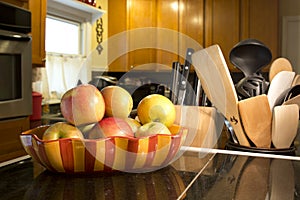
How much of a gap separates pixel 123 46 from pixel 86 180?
3132mm

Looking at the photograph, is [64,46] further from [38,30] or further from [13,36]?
[13,36]

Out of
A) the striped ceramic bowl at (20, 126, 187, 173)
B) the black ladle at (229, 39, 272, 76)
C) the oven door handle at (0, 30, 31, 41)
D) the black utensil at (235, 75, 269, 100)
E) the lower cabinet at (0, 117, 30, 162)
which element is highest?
the oven door handle at (0, 30, 31, 41)

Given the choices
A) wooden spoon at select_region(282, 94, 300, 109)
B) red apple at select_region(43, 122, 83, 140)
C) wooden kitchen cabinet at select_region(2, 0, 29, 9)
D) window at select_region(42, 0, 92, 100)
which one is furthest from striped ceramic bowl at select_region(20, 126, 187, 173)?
window at select_region(42, 0, 92, 100)

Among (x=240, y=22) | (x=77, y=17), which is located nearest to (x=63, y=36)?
(x=77, y=17)

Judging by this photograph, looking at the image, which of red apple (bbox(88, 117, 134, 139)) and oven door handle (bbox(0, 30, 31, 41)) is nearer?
red apple (bbox(88, 117, 134, 139))

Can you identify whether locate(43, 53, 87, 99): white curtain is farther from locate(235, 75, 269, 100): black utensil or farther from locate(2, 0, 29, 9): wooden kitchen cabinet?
locate(235, 75, 269, 100): black utensil

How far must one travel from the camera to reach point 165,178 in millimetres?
573

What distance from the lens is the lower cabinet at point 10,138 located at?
1.76 metres

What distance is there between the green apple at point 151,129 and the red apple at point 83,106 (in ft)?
0.23

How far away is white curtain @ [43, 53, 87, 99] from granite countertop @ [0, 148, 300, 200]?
6.94ft

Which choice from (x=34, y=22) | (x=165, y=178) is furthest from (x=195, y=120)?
(x=34, y=22)

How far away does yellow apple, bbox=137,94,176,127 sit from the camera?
615 millimetres

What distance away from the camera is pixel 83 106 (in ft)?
1.83

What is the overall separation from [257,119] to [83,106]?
46cm
